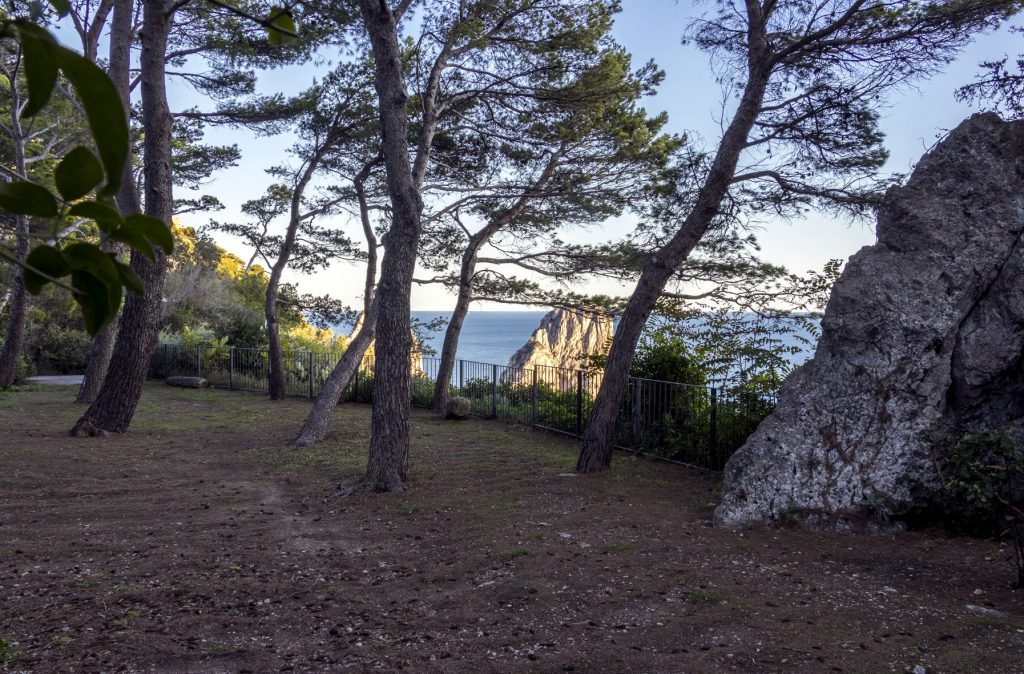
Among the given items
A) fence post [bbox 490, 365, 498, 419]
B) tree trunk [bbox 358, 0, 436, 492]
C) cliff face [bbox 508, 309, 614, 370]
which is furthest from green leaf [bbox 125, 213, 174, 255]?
cliff face [bbox 508, 309, 614, 370]

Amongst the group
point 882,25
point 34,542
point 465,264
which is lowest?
point 34,542

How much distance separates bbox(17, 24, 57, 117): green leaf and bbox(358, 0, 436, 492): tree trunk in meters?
6.89

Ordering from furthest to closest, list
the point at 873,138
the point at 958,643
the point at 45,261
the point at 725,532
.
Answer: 1. the point at 873,138
2. the point at 725,532
3. the point at 958,643
4. the point at 45,261

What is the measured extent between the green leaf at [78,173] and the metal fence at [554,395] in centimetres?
834

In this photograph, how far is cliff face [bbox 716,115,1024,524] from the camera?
570 centimetres

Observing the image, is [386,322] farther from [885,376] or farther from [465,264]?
[465,264]

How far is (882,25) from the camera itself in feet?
23.6

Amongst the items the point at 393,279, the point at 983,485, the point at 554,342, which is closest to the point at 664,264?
the point at 393,279

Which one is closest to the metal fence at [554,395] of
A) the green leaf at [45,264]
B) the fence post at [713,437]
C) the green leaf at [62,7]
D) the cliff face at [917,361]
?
the fence post at [713,437]

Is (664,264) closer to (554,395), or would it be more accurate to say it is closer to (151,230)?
(554,395)

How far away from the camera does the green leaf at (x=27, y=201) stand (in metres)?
0.40

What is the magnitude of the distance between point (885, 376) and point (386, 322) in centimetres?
433

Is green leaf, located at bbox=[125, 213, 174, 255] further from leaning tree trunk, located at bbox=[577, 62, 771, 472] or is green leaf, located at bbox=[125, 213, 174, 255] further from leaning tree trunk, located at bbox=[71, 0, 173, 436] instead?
leaning tree trunk, located at bbox=[71, 0, 173, 436]

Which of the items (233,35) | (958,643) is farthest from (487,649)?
(233,35)
